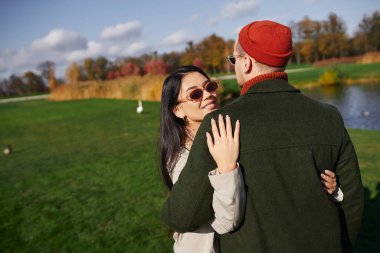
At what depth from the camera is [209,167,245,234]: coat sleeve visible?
1.61m

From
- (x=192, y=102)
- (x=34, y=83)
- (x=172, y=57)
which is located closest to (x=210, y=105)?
(x=192, y=102)

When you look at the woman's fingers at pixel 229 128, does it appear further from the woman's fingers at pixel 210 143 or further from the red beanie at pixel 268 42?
the red beanie at pixel 268 42

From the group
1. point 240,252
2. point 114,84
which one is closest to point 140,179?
point 240,252

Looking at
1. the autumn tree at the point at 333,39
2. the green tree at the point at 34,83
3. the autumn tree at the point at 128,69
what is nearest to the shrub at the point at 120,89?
the autumn tree at the point at 128,69

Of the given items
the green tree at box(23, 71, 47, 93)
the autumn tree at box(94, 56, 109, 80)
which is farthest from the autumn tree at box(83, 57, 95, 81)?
the green tree at box(23, 71, 47, 93)

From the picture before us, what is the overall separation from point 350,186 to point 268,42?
1007mm

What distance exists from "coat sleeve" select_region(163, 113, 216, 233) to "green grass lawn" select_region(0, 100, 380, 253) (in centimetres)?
313

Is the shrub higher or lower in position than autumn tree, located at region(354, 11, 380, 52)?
lower

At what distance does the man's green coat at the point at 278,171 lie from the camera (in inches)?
64.6

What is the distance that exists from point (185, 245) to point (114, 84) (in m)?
30.4

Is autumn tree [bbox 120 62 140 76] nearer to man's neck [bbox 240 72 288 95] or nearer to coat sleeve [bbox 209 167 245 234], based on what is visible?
man's neck [bbox 240 72 288 95]

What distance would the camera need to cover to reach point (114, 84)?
103 ft

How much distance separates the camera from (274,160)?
1639mm

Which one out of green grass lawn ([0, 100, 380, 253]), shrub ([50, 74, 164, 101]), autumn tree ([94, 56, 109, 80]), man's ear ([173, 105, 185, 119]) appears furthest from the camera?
autumn tree ([94, 56, 109, 80])
